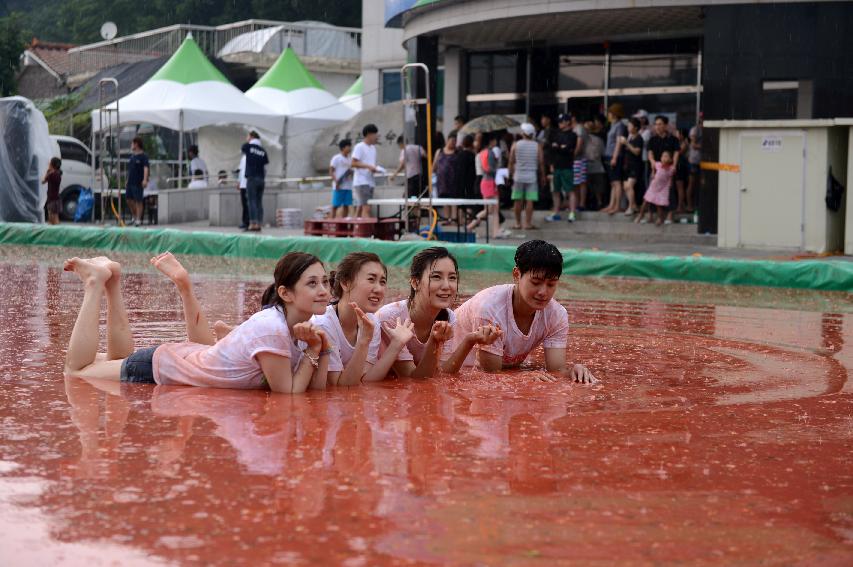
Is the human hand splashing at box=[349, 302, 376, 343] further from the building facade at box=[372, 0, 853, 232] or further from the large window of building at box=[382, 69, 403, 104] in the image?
the large window of building at box=[382, 69, 403, 104]

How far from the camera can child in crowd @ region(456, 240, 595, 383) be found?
7.08 metres

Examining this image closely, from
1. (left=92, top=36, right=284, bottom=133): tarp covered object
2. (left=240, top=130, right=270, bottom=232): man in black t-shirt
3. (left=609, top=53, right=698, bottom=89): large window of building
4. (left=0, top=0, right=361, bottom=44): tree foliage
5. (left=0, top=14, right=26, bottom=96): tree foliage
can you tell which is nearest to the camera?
(left=240, top=130, right=270, bottom=232): man in black t-shirt

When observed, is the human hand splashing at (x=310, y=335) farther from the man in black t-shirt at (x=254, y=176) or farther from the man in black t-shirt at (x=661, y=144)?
the man in black t-shirt at (x=254, y=176)

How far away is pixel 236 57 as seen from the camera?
1757 inches

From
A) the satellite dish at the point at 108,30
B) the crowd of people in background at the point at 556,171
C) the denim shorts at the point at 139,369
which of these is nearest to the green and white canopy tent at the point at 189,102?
the crowd of people in background at the point at 556,171

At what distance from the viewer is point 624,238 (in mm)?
20969

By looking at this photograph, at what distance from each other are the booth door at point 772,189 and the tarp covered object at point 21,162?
14795mm

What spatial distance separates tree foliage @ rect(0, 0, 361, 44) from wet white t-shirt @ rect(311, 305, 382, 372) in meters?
49.9

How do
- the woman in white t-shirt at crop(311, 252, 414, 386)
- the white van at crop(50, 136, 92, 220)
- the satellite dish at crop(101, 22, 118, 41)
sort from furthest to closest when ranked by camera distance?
the satellite dish at crop(101, 22, 118, 41) < the white van at crop(50, 136, 92, 220) < the woman in white t-shirt at crop(311, 252, 414, 386)

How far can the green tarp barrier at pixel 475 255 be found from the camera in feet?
46.0

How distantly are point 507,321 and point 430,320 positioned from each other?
1.58ft

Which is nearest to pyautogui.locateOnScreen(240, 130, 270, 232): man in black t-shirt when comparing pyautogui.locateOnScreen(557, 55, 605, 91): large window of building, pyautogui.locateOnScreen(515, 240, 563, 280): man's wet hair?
pyautogui.locateOnScreen(557, 55, 605, 91): large window of building

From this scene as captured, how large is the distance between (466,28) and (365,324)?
17.9 m

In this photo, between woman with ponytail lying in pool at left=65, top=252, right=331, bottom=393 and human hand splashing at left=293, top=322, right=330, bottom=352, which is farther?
woman with ponytail lying in pool at left=65, top=252, right=331, bottom=393
